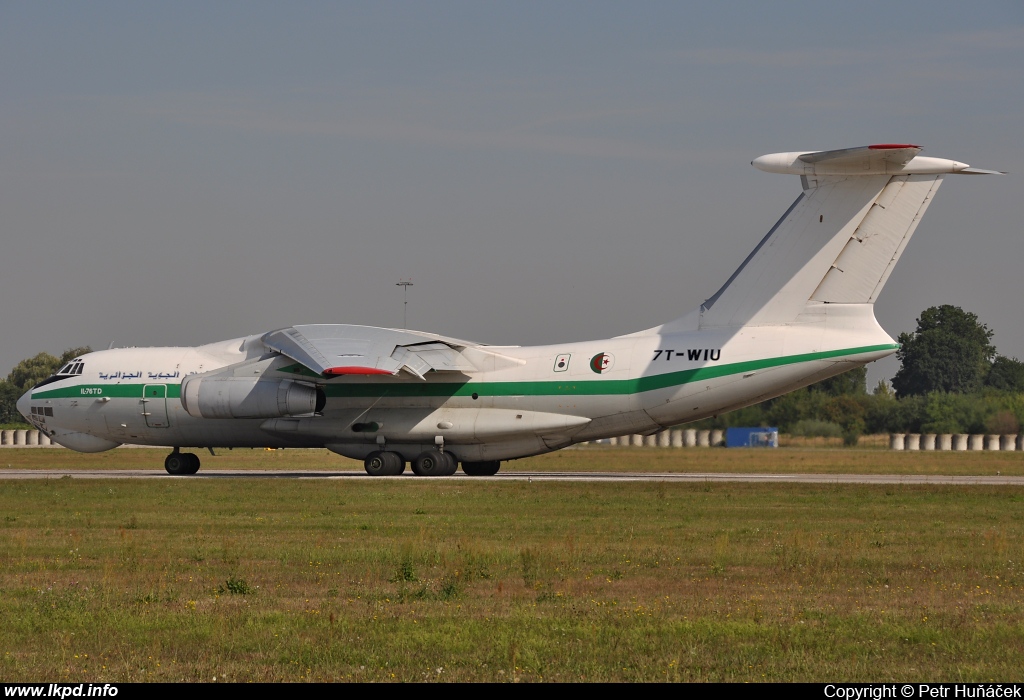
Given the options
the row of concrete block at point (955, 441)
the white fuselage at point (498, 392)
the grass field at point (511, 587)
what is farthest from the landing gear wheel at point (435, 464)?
the row of concrete block at point (955, 441)

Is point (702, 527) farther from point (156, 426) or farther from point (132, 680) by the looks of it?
point (156, 426)

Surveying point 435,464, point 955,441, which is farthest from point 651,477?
point 955,441

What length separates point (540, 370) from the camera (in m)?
25.8

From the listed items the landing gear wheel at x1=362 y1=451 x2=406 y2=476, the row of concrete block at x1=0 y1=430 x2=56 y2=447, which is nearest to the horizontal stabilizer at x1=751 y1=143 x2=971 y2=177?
the landing gear wheel at x1=362 y1=451 x2=406 y2=476

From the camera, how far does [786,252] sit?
947 inches

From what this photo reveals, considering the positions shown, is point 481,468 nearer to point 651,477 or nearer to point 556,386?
point 556,386

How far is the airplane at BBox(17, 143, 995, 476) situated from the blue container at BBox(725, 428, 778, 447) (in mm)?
12390

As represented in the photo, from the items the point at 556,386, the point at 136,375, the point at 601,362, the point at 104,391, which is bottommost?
the point at 104,391

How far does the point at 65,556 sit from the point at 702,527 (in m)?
8.31

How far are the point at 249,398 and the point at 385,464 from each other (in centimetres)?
351

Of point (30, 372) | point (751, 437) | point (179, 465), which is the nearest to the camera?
point (179, 465)

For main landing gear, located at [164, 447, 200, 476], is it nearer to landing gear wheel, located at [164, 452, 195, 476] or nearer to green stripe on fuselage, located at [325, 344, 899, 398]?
landing gear wheel, located at [164, 452, 195, 476]

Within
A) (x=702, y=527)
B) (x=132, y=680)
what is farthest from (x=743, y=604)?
(x=702, y=527)

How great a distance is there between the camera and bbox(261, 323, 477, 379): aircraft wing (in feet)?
78.9
